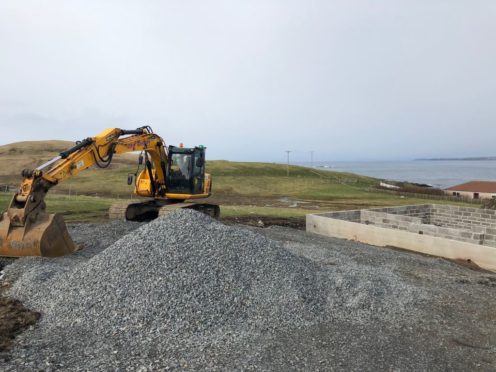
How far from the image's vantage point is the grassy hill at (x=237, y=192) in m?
26.5

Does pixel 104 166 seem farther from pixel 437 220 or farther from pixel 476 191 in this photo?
pixel 476 191

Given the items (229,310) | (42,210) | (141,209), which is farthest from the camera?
(141,209)

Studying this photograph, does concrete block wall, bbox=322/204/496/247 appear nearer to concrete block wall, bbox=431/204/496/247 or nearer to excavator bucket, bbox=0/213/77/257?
concrete block wall, bbox=431/204/496/247

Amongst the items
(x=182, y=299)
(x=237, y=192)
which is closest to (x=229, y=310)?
(x=182, y=299)

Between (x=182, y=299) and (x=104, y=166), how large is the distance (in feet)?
21.0

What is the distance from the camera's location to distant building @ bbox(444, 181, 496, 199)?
1802 inches

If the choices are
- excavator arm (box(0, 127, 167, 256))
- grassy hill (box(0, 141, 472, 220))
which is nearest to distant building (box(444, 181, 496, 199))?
grassy hill (box(0, 141, 472, 220))

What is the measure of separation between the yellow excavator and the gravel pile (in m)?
0.56

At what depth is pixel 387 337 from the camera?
7113 mm

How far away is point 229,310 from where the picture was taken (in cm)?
764

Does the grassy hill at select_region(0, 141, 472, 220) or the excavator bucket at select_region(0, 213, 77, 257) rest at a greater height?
the excavator bucket at select_region(0, 213, 77, 257)

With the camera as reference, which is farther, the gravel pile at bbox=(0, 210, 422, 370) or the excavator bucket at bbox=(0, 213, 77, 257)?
the excavator bucket at bbox=(0, 213, 77, 257)

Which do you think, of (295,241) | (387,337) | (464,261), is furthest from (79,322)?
(464,261)

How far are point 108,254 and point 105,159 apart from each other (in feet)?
14.3
